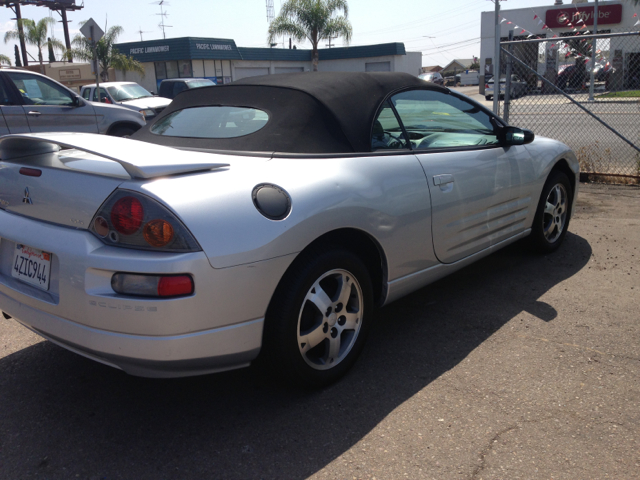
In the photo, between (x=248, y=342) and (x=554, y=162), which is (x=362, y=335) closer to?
(x=248, y=342)

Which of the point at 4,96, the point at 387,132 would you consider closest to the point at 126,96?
the point at 4,96

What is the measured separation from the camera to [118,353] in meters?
2.30

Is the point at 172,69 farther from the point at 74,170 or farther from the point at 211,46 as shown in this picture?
the point at 74,170

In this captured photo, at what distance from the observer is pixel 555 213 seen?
16.0 ft

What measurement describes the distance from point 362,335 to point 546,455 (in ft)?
3.45

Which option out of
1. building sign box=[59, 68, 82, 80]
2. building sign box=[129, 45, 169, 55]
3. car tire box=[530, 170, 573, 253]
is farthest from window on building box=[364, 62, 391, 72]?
car tire box=[530, 170, 573, 253]

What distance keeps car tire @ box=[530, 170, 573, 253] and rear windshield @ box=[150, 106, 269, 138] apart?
8.47 ft

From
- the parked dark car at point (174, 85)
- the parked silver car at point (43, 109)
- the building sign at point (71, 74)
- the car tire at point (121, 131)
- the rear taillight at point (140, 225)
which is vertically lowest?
the rear taillight at point (140, 225)

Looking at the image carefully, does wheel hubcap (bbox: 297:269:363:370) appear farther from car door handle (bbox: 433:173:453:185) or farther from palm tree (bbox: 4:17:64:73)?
palm tree (bbox: 4:17:64:73)

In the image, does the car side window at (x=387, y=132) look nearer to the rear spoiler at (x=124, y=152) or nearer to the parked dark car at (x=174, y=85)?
the rear spoiler at (x=124, y=152)

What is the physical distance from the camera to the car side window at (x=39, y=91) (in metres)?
9.64

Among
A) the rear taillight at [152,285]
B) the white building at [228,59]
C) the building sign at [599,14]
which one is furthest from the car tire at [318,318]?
the building sign at [599,14]

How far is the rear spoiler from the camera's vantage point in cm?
235

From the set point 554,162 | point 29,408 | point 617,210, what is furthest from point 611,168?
point 29,408
